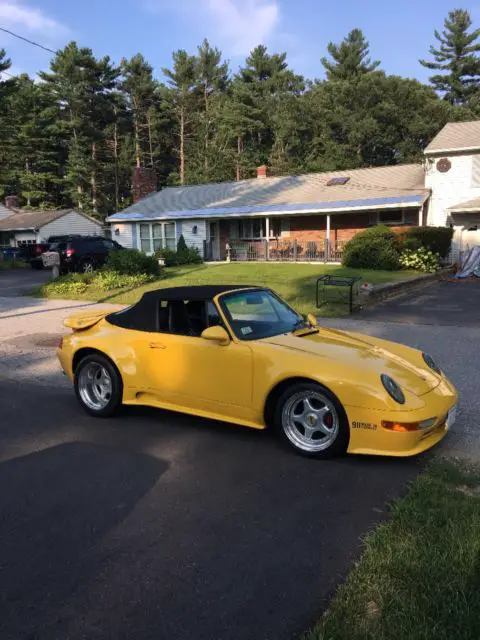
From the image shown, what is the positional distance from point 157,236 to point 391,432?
29706mm

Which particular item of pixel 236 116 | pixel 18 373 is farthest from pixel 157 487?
pixel 236 116

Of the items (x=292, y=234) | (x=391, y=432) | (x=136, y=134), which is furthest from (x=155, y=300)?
(x=136, y=134)

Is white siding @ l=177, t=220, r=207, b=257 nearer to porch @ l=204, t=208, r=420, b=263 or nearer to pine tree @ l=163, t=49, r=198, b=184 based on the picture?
porch @ l=204, t=208, r=420, b=263

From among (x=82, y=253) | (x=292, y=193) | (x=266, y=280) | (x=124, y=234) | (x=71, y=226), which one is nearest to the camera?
(x=266, y=280)

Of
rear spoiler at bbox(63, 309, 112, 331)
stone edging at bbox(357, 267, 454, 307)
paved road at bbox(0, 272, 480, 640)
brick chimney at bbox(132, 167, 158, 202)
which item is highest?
brick chimney at bbox(132, 167, 158, 202)

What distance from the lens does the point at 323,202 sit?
27.2 m

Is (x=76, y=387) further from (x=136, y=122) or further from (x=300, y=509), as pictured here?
Answer: (x=136, y=122)

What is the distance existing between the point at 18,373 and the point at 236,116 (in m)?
51.0

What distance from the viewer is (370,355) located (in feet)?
15.1

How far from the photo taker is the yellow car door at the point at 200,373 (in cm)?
459

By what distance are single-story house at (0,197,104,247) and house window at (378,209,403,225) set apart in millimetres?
27338

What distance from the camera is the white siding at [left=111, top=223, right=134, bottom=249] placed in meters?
33.5

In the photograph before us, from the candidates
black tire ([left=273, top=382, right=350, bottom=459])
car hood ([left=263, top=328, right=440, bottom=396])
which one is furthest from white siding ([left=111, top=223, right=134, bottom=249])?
black tire ([left=273, top=382, right=350, bottom=459])

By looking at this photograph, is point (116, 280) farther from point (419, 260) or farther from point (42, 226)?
point (42, 226)
